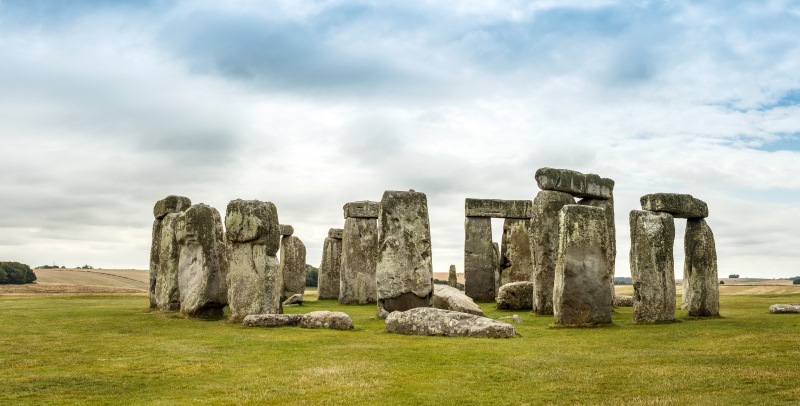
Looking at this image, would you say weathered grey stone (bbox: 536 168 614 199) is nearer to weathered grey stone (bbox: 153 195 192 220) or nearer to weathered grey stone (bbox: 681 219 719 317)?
weathered grey stone (bbox: 681 219 719 317)

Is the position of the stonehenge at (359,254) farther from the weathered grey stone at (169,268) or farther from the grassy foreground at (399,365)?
the grassy foreground at (399,365)

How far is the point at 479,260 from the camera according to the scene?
93.9 feet

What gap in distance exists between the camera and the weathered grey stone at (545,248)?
66.8 feet

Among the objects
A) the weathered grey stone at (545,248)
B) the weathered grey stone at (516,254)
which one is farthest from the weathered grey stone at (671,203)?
the weathered grey stone at (516,254)

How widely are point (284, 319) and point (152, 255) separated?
8935 millimetres

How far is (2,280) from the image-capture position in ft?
145

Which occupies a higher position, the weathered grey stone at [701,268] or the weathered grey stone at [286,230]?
the weathered grey stone at [286,230]

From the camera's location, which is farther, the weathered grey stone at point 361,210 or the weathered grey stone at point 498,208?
the weathered grey stone at point 498,208

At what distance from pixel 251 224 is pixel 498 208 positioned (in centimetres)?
1392

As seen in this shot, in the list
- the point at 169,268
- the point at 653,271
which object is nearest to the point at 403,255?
the point at 653,271

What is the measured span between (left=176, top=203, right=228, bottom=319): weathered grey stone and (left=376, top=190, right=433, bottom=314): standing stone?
423 centimetres

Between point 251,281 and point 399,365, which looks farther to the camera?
point 251,281

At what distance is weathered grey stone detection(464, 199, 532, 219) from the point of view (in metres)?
28.8

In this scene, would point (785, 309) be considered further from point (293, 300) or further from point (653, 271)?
point (293, 300)
